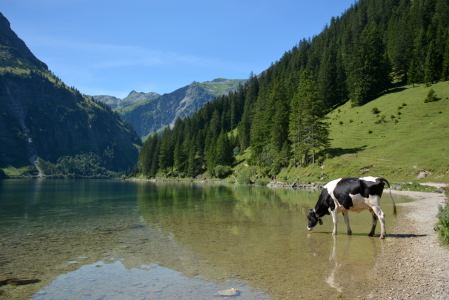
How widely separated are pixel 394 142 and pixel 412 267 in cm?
5305

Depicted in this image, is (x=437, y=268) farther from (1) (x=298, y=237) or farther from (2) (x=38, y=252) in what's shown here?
(2) (x=38, y=252)

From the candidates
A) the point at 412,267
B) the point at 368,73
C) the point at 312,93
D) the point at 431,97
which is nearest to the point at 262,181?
the point at 312,93

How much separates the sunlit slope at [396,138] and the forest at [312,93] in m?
5.06

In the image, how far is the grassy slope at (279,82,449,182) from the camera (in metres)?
42.9

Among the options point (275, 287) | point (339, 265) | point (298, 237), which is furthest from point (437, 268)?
point (298, 237)

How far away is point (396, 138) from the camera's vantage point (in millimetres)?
56156

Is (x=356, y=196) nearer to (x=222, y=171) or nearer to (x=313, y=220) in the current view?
(x=313, y=220)

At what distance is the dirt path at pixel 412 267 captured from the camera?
6.92 m

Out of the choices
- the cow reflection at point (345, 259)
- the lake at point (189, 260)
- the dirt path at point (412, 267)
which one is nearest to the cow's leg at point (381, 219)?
the dirt path at point (412, 267)

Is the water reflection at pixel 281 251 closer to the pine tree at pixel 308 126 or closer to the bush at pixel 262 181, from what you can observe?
the pine tree at pixel 308 126

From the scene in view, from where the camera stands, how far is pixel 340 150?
5741 centimetres

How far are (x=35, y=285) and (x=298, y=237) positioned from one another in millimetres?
10400

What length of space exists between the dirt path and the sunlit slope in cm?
3144

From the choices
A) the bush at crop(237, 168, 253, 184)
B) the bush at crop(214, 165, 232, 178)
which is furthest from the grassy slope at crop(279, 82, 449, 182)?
the bush at crop(214, 165, 232, 178)
